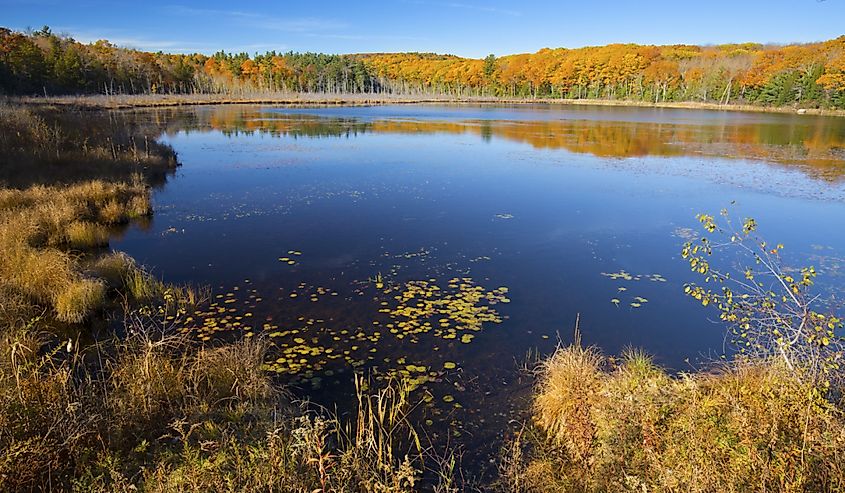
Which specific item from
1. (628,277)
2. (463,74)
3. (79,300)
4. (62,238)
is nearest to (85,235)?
(62,238)

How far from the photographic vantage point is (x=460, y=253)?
37.7 feet

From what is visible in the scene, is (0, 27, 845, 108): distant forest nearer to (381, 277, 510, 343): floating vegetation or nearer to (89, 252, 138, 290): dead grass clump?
(89, 252, 138, 290): dead grass clump

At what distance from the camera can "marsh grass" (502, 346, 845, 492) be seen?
3.76 metres

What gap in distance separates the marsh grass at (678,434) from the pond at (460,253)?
0.69 metres

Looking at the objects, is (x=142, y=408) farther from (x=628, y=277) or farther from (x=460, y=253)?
(x=628, y=277)

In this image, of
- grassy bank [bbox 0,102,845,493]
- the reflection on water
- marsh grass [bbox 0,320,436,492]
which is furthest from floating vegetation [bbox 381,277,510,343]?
the reflection on water

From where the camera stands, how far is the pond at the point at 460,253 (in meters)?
6.95

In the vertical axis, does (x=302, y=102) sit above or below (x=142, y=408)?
above

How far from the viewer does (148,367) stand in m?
5.06

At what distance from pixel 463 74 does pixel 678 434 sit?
143545 mm

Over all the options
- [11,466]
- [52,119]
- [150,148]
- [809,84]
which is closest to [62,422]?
[11,466]

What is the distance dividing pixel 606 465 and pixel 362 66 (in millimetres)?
130973

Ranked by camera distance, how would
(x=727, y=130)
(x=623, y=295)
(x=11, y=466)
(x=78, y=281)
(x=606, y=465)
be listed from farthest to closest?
1. (x=727, y=130)
2. (x=623, y=295)
3. (x=78, y=281)
4. (x=606, y=465)
5. (x=11, y=466)

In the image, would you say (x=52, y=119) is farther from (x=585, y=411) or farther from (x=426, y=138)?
(x=585, y=411)
